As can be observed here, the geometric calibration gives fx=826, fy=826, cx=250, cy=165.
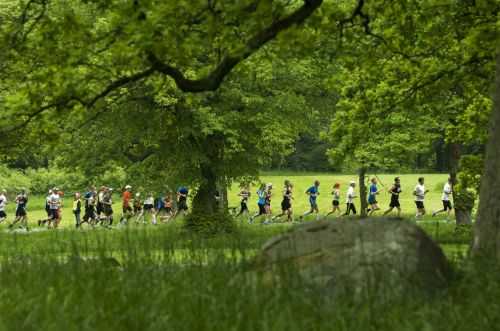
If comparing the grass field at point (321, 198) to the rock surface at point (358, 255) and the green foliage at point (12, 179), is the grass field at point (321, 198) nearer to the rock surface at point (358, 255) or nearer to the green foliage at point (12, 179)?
the green foliage at point (12, 179)

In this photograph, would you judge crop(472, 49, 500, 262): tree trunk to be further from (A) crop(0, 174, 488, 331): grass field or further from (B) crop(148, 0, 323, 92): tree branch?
(B) crop(148, 0, 323, 92): tree branch

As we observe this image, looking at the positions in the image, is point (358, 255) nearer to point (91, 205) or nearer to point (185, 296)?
point (185, 296)

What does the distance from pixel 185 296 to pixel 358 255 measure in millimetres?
2272

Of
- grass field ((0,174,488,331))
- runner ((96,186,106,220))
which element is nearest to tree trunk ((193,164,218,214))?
runner ((96,186,106,220))

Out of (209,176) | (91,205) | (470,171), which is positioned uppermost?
(209,176)

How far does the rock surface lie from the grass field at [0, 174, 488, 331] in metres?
0.23

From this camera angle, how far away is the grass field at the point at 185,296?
482 cm

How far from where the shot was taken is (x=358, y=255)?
734 cm

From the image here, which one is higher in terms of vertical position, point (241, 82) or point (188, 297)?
point (241, 82)

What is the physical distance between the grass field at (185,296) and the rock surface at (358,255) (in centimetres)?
23

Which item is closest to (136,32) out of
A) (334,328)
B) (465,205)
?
(334,328)

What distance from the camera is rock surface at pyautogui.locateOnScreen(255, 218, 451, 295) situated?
6.92m

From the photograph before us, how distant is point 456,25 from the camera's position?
1491 centimetres

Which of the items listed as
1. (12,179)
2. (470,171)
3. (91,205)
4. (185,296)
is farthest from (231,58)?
(12,179)
